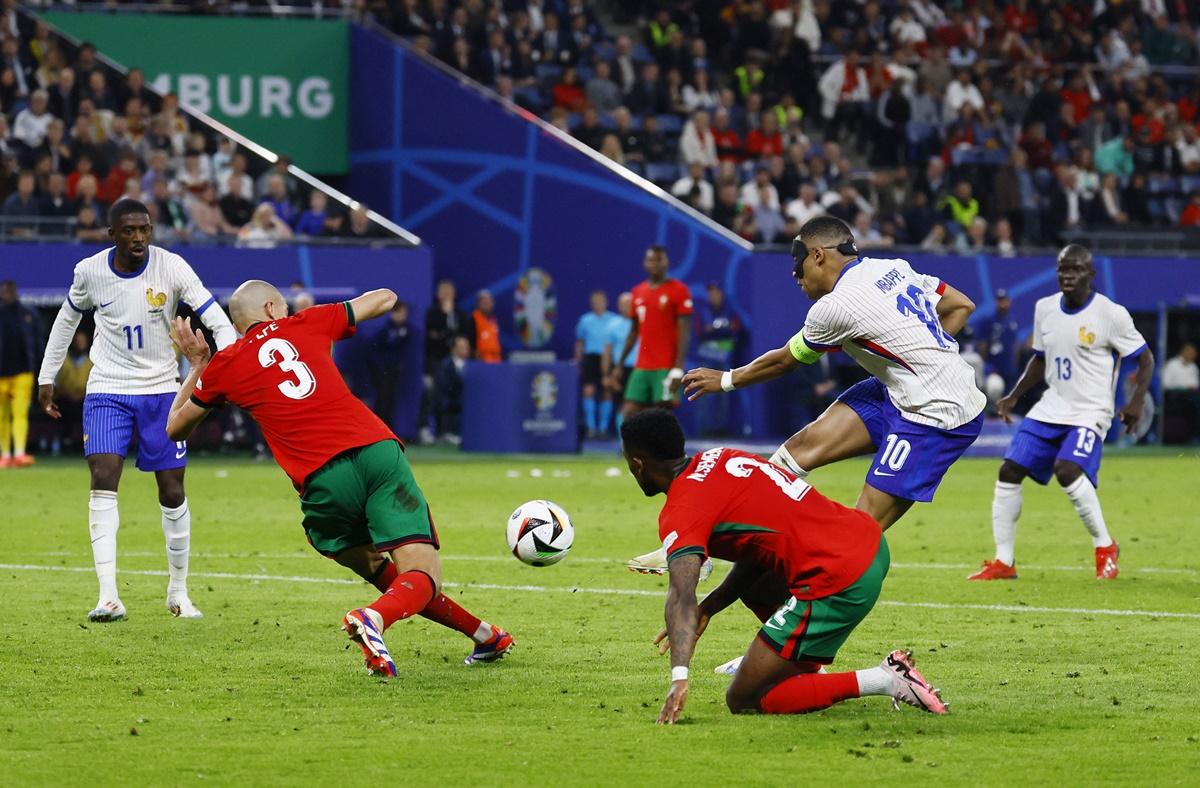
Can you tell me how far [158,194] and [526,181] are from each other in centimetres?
576

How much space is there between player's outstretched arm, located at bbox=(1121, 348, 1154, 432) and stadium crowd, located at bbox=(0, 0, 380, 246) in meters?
15.2

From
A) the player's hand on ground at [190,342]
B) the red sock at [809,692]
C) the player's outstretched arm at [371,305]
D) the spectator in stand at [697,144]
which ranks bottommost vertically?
the red sock at [809,692]

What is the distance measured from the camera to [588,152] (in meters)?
27.6

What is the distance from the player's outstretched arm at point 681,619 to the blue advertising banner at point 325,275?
18.5m

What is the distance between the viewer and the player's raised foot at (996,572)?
12586 mm

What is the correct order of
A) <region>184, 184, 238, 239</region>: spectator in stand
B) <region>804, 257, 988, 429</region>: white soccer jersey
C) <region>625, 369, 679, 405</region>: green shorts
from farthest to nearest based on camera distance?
1. <region>184, 184, 238, 239</region>: spectator in stand
2. <region>625, 369, 679, 405</region>: green shorts
3. <region>804, 257, 988, 429</region>: white soccer jersey

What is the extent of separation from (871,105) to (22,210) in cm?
1471

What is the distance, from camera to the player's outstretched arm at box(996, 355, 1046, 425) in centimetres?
1301

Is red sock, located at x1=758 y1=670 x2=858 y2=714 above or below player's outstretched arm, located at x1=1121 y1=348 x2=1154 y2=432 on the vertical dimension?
below

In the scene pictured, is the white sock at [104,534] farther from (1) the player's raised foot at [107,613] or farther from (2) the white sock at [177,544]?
(2) the white sock at [177,544]

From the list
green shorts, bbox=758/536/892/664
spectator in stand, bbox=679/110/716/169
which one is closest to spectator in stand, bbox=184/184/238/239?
spectator in stand, bbox=679/110/716/169

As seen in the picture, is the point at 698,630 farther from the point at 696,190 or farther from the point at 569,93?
the point at 569,93

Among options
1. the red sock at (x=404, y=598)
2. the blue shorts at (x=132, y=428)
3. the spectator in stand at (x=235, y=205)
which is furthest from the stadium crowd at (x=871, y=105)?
the red sock at (x=404, y=598)

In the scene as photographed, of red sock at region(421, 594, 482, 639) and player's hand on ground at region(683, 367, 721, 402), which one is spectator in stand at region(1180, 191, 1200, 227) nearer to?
player's hand on ground at region(683, 367, 721, 402)
